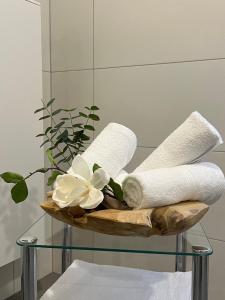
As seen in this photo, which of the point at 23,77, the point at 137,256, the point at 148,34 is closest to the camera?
the point at 137,256

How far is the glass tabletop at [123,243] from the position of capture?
0.51 meters

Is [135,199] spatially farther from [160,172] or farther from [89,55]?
[89,55]

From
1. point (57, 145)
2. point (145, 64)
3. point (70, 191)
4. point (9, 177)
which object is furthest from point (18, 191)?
point (145, 64)

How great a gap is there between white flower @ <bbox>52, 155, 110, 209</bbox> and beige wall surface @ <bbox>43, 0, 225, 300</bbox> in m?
0.31

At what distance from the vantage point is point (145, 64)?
0.98 metres

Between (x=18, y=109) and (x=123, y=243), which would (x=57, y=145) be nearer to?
(x=18, y=109)

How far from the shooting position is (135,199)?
50cm

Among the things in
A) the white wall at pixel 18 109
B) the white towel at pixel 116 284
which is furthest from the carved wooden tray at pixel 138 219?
the white wall at pixel 18 109

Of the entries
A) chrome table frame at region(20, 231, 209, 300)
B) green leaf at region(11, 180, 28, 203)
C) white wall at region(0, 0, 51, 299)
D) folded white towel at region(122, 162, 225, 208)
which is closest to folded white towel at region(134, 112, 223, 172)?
folded white towel at region(122, 162, 225, 208)

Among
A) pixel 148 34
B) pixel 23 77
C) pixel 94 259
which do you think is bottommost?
pixel 94 259

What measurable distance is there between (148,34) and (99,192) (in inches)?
24.7

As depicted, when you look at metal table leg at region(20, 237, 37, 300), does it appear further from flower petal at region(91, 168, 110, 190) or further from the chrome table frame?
flower petal at region(91, 168, 110, 190)

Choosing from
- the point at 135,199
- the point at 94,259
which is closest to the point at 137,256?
the point at 94,259

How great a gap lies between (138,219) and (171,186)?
0.08 metres
